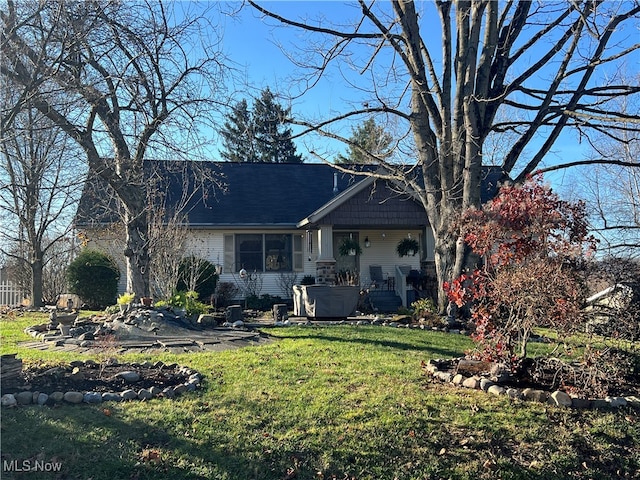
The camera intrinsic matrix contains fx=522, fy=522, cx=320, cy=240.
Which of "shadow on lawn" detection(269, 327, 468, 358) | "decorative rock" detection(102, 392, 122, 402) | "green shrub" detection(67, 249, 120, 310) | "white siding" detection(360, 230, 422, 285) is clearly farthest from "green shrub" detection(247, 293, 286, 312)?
"decorative rock" detection(102, 392, 122, 402)

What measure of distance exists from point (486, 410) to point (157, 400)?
11.2ft

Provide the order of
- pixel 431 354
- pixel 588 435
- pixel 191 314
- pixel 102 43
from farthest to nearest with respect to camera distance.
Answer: pixel 191 314
pixel 431 354
pixel 102 43
pixel 588 435

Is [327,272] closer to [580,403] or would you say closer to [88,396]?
[580,403]

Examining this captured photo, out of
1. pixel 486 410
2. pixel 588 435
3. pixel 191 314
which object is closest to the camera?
pixel 588 435

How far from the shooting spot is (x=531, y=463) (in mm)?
4461

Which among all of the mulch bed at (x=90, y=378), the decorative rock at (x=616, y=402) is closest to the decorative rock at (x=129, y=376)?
the mulch bed at (x=90, y=378)

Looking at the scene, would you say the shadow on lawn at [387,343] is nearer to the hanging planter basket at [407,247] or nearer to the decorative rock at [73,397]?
the decorative rock at [73,397]

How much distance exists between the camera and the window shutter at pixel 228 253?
1848 cm

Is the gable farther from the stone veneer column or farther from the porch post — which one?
the stone veneer column

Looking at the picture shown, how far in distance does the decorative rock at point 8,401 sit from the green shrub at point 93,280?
11448 millimetres

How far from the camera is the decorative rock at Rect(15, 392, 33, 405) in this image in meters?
5.18

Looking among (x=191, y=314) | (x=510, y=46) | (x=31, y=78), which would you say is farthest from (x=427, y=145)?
(x=31, y=78)

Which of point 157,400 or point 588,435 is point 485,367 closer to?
point 588,435

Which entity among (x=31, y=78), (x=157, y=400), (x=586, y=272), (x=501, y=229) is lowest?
(x=157, y=400)
